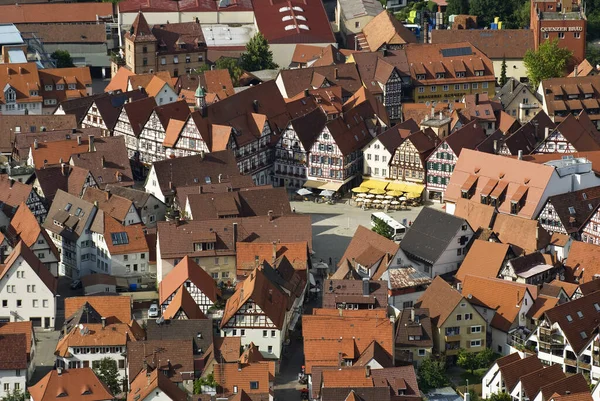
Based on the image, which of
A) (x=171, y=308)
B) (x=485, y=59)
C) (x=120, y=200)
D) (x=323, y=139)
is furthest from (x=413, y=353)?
(x=485, y=59)

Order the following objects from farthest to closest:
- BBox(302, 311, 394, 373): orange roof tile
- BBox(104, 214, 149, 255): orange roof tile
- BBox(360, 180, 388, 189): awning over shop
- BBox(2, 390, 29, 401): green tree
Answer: BBox(360, 180, 388, 189): awning over shop → BBox(104, 214, 149, 255): orange roof tile → BBox(302, 311, 394, 373): orange roof tile → BBox(2, 390, 29, 401): green tree

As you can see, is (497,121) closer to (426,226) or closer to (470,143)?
(470,143)

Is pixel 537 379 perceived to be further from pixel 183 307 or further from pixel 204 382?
pixel 183 307

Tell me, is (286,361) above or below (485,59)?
below

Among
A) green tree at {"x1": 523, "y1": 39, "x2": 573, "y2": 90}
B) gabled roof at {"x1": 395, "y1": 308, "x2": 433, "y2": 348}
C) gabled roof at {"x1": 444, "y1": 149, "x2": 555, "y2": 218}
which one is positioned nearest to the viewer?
gabled roof at {"x1": 395, "y1": 308, "x2": 433, "y2": 348}

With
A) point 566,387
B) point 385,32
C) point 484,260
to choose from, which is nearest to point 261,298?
point 484,260

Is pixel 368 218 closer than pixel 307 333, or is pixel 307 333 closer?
pixel 307 333

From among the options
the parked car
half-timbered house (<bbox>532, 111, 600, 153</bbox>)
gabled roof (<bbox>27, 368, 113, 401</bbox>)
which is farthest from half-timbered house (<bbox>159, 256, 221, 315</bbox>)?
half-timbered house (<bbox>532, 111, 600, 153</bbox>)

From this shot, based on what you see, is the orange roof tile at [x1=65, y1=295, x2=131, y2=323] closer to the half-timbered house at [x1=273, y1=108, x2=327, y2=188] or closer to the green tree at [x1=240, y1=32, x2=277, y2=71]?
the half-timbered house at [x1=273, y1=108, x2=327, y2=188]
